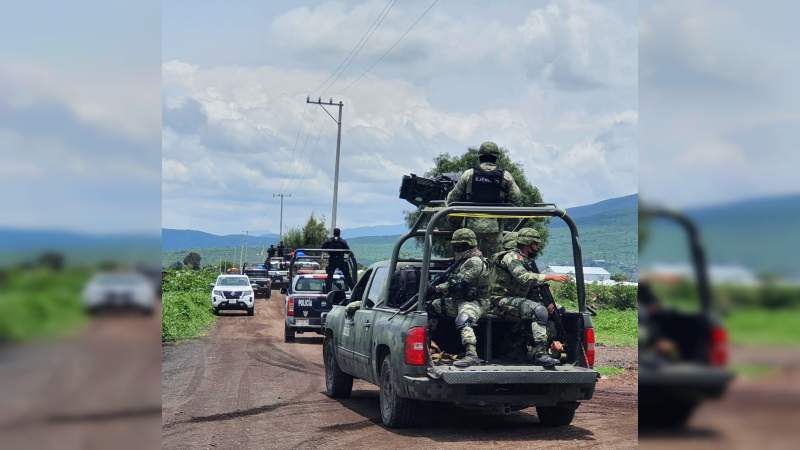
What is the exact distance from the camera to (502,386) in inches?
327

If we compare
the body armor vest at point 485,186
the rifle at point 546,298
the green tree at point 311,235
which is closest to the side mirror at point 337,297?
the body armor vest at point 485,186

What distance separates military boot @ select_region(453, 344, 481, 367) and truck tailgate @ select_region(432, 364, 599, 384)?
56 mm

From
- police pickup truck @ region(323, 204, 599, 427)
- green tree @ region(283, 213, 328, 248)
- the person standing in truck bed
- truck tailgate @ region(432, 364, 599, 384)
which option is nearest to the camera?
truck tailgate @ region(432, 364, 599, 384)

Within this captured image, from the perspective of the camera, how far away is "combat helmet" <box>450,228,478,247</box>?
8.93 m

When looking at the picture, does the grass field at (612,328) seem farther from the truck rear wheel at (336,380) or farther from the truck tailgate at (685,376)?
the truck tailgate at (685,376)

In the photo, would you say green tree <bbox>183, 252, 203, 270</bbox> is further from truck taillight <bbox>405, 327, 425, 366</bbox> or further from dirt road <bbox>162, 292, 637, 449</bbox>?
truck taillight <bbox>405, 327, 425, 366</bbox>

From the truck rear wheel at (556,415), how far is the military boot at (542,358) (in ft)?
3.13

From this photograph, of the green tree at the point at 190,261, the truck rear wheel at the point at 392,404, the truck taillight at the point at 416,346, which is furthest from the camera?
the green tree at the point at 190,261

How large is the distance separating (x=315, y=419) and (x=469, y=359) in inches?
89.9

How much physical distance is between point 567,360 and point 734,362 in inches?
298

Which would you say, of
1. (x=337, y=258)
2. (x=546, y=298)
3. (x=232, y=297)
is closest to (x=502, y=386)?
(x=546, y=298)

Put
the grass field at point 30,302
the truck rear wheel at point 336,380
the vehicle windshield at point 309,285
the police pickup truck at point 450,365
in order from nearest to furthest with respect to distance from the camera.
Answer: the grass field at point 30,302, the police pickup truck at point 450,365, the truck rear wheel at point 336,380, the vehicle windshield at point 309,285

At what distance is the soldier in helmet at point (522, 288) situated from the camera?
852 centimetres

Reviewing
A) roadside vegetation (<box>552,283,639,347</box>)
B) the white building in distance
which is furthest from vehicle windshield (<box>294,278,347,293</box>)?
the white building in distance
